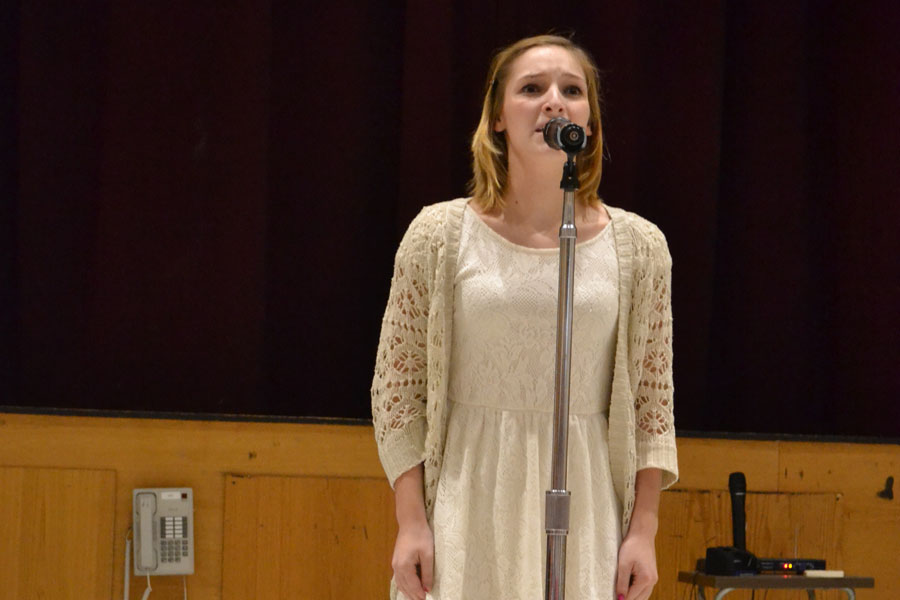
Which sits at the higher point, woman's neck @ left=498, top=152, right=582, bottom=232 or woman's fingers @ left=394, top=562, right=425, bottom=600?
woman's neck @ left=498, top=152, right=582, bottom=232

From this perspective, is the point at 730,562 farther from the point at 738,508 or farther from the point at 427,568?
the point at 427,568

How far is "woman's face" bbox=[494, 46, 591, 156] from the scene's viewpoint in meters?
1.78

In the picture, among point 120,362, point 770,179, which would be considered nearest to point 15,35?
point 120,362

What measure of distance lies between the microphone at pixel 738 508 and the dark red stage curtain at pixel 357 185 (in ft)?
1.58

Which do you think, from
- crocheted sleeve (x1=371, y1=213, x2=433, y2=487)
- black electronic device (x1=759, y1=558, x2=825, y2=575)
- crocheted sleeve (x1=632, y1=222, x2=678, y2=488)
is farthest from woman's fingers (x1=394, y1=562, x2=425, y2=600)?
black electronic device (x1=759, y1=558, x2=825, y2=575)

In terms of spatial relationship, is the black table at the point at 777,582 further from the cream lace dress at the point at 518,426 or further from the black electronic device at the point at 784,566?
the cream lace dress at the point at 518,426

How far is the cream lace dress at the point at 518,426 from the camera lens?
1.65m

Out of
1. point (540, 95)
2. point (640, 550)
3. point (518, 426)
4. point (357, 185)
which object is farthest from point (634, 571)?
point (357, 185)

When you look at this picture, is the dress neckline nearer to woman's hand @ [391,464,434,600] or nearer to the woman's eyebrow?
the woman's eyebrow

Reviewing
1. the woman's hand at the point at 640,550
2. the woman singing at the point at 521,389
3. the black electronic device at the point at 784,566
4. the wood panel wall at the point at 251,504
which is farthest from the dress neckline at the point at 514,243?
the black electronic device at the point at 784,566

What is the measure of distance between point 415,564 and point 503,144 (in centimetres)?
68

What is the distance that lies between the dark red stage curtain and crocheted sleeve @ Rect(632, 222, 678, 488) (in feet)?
3.75

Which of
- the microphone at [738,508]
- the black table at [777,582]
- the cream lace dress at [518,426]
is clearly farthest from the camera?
the microphone at [738,508]

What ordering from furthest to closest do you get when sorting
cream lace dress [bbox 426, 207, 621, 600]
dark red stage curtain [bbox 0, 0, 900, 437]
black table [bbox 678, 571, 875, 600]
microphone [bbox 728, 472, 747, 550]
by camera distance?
dark red stage curtain [bbox 0, 0, 900, 437] → microphone [bbox 728, 472, 747, 550] → black table [bbox 678, 571, 875, 600] → cream lace dress [bbox 426, 207, 621, 600]
